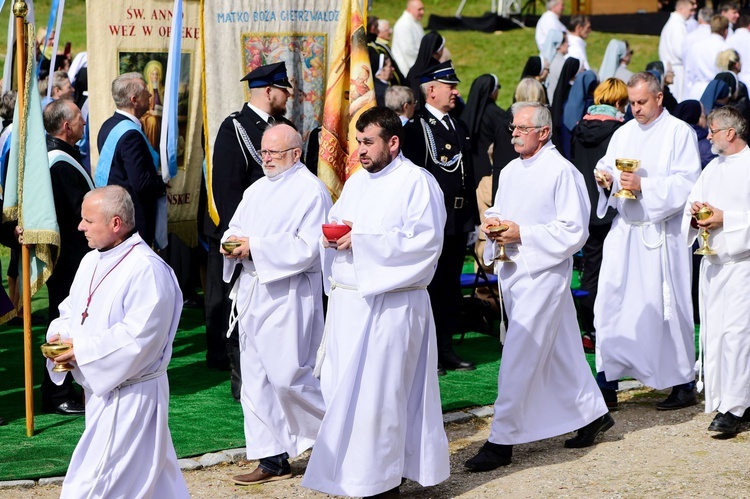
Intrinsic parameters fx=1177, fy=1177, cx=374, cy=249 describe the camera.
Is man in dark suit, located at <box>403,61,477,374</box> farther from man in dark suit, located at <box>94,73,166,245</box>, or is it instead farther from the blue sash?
the blue sash

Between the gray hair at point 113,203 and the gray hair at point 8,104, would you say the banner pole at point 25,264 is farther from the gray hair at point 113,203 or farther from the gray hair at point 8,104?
the gray hair at point 8,104

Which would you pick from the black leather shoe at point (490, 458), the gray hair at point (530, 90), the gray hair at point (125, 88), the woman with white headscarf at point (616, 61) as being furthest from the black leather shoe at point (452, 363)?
the woman with white headscarf at point (616, 61)

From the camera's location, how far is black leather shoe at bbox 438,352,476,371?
30.5ft

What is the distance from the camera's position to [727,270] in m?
7.59

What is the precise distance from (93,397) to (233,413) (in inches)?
109

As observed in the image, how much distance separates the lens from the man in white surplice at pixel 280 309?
22.4ft

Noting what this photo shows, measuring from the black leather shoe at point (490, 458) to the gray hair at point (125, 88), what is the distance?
3.67 metres

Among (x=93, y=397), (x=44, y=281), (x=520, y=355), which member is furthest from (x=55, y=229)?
(x=520, y=355)

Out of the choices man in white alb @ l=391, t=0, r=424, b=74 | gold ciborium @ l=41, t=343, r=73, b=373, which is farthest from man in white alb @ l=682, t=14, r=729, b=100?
gold ciborium @ l=41, t=343, r=73, b=373

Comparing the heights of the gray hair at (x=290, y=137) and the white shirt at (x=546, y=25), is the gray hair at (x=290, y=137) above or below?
below

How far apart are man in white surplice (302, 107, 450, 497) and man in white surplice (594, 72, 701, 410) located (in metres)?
2.28

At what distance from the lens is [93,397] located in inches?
213

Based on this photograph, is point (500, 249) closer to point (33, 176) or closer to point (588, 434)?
point (588, 434)

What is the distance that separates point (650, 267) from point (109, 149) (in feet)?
13.0
